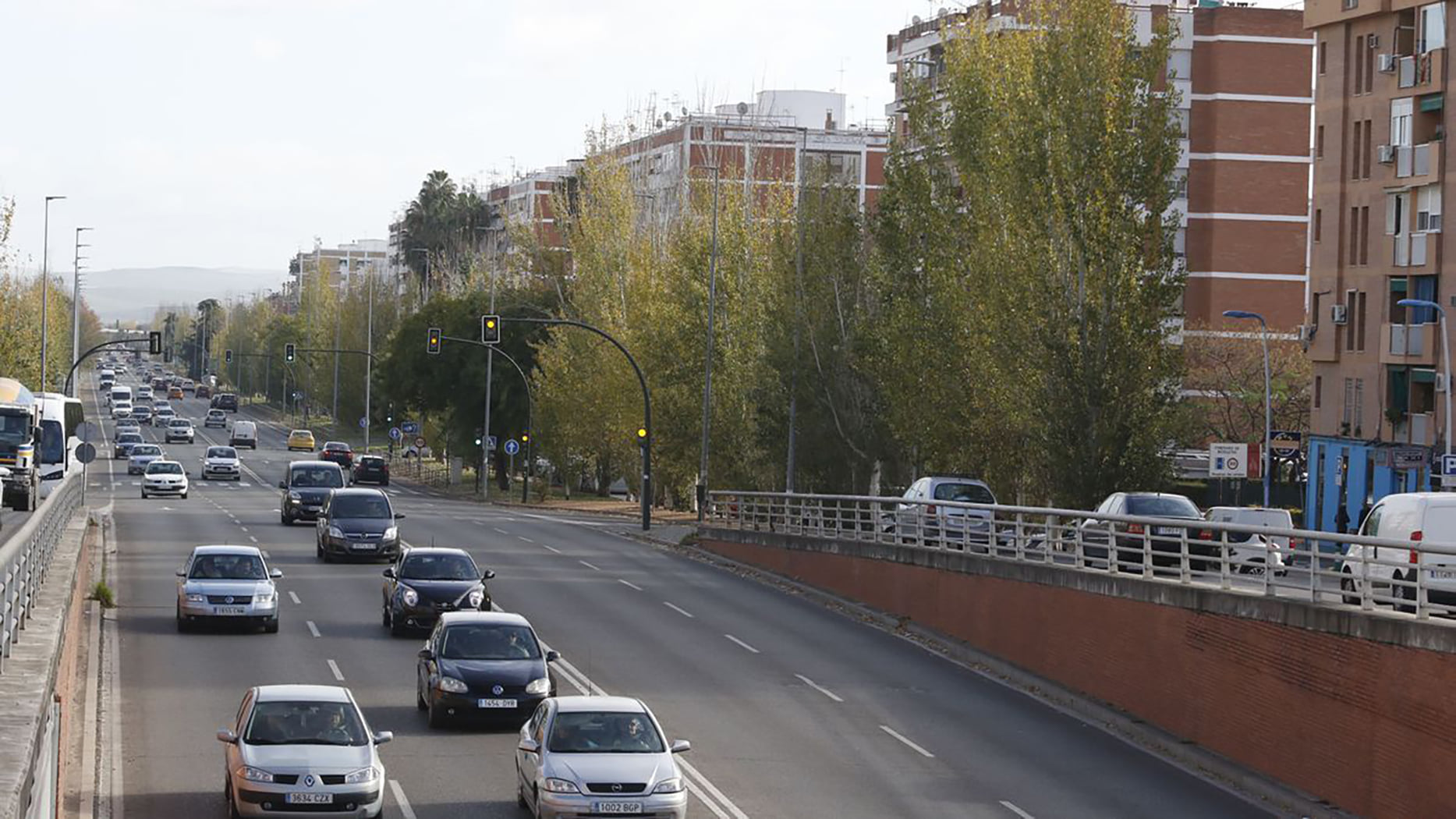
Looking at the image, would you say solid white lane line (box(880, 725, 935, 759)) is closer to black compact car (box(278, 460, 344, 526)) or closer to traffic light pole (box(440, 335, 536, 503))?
black compact car (box(278, 460, 344, 526))

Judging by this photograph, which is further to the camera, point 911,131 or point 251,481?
point 251,481

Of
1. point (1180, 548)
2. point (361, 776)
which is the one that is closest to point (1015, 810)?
point (361, 776)

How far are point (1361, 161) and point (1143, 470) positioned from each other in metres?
22.5

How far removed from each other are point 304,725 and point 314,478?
3666 cm

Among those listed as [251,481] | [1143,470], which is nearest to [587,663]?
[1143,470]

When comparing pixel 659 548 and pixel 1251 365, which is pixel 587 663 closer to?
pixel 659 548

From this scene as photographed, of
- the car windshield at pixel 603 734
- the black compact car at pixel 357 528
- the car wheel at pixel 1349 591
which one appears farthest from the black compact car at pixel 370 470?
the car windshield at pixel 603 734

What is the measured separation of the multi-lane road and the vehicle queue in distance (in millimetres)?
518

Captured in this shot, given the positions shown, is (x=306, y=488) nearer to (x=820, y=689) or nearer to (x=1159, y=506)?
(x=1159, y=506)

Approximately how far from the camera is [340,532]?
1720 inches

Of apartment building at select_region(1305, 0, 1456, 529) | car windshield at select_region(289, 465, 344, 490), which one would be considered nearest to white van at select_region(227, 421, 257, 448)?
car windshield at select_region(289, 465, 344, 490)

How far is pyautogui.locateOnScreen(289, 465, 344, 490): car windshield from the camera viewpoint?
55.5m

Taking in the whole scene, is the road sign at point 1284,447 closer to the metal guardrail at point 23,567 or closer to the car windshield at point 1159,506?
the car windshield at point 1159,506

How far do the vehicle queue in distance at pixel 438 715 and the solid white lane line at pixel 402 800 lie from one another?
0.77ft
